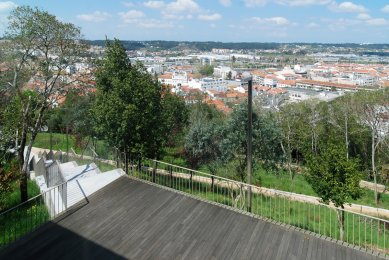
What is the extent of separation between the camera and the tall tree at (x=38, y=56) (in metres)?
13.2

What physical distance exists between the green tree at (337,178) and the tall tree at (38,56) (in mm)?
9970

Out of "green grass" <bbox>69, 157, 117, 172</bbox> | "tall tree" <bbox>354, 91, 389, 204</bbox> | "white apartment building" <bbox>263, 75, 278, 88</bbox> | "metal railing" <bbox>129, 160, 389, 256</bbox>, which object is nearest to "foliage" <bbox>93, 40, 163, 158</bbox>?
"green grass" <bbox>69, 157, 117, 172</bbox>

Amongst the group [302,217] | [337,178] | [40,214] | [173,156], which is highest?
[337,178]

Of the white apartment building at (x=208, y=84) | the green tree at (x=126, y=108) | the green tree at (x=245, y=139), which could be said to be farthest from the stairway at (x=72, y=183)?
the white apartment building at (x=208, y=84)

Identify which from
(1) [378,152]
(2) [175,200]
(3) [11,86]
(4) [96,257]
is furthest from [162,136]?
(1) [378,152]

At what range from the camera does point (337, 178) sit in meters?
11.4

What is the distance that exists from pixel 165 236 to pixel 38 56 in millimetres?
9443

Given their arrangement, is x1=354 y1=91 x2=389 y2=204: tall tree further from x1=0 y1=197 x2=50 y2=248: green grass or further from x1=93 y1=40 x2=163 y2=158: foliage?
x1=0 y1=197 x2=50 y2=248: green grass

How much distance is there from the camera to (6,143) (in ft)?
54.7

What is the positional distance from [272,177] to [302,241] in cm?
1450

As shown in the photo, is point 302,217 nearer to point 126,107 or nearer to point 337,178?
point 337,178

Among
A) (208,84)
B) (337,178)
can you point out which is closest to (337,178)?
(337,178)

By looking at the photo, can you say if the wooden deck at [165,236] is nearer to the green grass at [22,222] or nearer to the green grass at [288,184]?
the green grass at [22,222]

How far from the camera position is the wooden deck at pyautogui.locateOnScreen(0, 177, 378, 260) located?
7469mm
